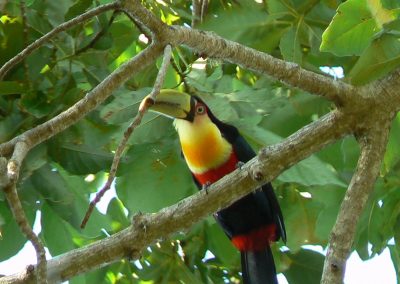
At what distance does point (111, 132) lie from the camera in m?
3.26

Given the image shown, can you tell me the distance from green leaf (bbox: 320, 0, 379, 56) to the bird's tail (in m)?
1.40

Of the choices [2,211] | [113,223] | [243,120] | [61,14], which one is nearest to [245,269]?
[113,223]

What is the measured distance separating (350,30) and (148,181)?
3.44 feet

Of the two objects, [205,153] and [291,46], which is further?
[205,153]

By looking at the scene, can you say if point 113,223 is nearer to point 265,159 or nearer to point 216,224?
point 216,224

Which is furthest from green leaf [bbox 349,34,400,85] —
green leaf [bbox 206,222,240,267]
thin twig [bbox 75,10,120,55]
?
green leaf [bbox 206,222,240,267]

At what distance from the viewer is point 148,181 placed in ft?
11.5

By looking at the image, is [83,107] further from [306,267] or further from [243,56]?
[306,267]

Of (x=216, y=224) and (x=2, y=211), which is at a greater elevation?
(x=2, y=211)

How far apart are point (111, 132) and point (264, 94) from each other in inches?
21.9

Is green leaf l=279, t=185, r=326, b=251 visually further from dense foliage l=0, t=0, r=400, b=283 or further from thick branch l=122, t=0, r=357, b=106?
thick branch l=122, t=0, r=357, b=106

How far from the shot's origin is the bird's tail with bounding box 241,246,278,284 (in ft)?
13.1

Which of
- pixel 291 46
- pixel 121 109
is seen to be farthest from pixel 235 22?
pixel 121 109

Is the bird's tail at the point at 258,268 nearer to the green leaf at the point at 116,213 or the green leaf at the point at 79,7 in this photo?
the green leaf at the point at 116,213
